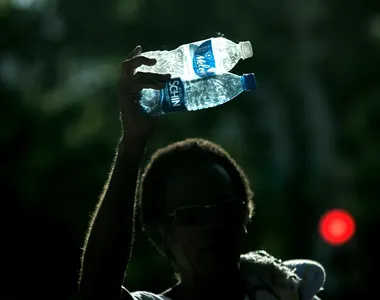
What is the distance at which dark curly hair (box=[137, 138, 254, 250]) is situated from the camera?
3.89 metres

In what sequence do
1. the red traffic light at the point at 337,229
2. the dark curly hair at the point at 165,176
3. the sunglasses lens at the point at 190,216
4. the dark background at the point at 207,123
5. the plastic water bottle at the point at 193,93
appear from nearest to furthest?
1. the plastic water bottle at the point at 193,93
2. the sunglasses lens at the point at 190,216
3. the dark curly hair at the point at 165,176
4. the red traffic light at the point at 337,229
5. the dark background at the point at 207,123

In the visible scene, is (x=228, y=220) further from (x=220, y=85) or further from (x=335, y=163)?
(x=335, y=163)

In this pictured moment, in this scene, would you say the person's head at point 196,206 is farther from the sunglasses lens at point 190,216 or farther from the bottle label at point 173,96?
the bottle label at point 173,96

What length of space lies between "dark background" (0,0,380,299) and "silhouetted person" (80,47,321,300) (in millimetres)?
11981

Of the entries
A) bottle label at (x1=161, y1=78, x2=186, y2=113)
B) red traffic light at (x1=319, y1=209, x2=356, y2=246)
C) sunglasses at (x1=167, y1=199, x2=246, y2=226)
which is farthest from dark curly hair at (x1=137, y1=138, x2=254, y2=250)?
red traffic light at (x1=319, y1=209, x2=356, y2=246)

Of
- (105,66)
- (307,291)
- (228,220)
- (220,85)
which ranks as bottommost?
(307,291)

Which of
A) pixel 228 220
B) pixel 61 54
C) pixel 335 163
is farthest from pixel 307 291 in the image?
pixel 61 54

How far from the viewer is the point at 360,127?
1772 centimetres

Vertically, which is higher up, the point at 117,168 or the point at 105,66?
the point at 105,66

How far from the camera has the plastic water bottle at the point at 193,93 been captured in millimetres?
3424

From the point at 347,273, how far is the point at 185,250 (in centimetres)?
1347

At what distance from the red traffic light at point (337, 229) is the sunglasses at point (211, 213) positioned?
34.8ft

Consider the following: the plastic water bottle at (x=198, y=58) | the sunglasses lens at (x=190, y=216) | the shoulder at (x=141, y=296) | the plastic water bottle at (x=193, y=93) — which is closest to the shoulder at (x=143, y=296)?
the shoulder at (x=141, y=296)

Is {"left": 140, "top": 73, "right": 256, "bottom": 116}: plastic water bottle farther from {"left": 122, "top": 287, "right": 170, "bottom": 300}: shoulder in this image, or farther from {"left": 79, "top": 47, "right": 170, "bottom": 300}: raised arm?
{"left": 122, "top": 287, "right": 170, "bottom": 300}: shoulder
